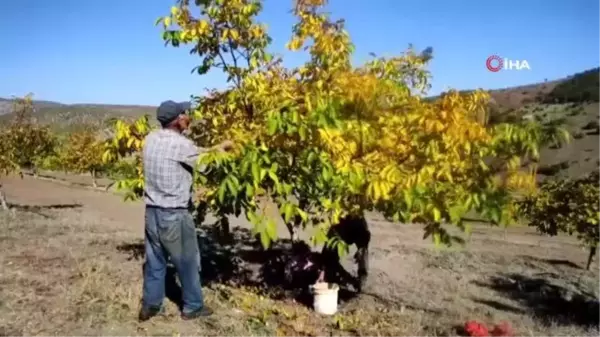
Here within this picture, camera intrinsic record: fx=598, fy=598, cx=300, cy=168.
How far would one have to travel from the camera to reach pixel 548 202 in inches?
452

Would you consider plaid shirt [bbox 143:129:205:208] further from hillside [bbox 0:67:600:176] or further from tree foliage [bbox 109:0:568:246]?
hillside [bbox 0:67:600:176]

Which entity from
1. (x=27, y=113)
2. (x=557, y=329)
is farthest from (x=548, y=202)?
(x=27, y=113)

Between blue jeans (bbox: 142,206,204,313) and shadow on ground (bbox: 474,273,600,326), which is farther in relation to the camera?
shadow on ground (bbox: 474,273,600,326)

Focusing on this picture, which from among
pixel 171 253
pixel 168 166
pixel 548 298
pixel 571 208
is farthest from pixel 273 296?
pixel 571 208

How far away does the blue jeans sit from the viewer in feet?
13.9

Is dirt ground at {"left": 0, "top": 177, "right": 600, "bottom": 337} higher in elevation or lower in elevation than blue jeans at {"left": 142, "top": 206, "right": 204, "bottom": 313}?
lower

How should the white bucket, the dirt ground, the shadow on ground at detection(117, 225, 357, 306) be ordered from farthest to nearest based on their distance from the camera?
the shadow on ground at detection(117, 225, 357, 306)
the white bucket
the dirt ground

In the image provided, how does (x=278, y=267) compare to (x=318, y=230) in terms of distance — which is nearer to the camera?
(x=318, y=230)

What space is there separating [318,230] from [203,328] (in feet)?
3.59

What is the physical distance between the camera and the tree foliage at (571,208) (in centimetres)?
948

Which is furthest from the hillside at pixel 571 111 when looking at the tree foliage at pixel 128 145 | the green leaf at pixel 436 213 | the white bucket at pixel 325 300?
the green leaf at pixel 436 213

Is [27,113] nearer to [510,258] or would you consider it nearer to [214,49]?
[214,49]

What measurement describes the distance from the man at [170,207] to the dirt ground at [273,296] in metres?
0.20

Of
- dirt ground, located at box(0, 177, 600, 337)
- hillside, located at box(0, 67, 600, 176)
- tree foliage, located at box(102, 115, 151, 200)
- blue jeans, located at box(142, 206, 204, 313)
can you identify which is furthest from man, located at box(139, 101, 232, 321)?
hillside, located at box(0, 67, 600, 176)
